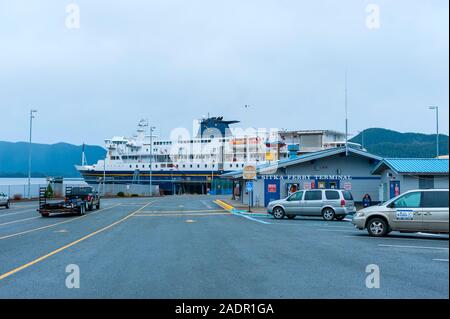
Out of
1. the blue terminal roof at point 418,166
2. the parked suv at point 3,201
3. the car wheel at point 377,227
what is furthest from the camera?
the parked suv at point 3,201

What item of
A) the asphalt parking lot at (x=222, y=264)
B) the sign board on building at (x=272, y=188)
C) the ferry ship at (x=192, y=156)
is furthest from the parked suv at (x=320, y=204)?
the ferry ship at (x=192, y=156)

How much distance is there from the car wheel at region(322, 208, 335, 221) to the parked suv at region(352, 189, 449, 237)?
759 cm

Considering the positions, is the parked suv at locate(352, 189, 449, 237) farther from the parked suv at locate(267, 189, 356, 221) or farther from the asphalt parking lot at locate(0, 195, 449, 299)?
the parked suv at locate(267, 189, 356, 221)

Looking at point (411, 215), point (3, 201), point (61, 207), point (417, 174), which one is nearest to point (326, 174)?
point (417, 174)

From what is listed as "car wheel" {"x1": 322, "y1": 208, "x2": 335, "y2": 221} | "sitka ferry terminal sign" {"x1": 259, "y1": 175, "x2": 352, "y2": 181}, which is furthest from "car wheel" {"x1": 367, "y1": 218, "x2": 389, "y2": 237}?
"sitka ferry terminal sign" {"x1": 259, "y1": 175, "x2": 352, "y2": 181}

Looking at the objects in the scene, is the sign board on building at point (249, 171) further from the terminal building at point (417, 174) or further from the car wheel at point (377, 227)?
the car wheel at point (377, 227)

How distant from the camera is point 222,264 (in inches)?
400

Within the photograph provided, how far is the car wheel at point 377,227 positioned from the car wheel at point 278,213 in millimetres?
9316

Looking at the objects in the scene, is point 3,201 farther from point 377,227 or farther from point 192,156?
point 192,156

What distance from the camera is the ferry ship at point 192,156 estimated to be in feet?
286

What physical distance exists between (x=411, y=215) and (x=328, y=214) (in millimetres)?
8924

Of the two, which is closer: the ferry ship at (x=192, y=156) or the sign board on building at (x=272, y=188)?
the sign board on building at (x=272, y=188)
